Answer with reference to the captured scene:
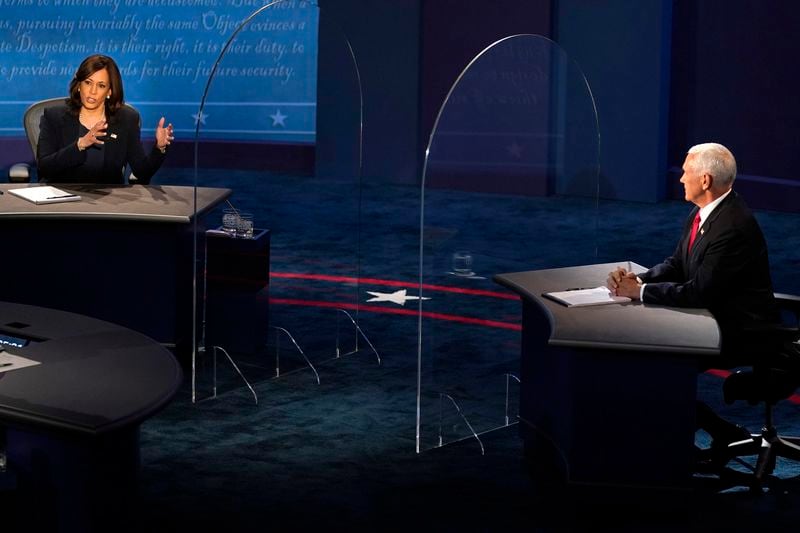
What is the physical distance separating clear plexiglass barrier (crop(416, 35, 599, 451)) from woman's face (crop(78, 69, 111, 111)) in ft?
6.47

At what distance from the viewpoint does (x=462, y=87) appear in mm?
4633

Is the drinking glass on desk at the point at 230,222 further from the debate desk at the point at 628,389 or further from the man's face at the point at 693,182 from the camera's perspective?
the man's face at the point at 693,182

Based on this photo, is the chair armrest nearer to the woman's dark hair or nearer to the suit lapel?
the suit lapel

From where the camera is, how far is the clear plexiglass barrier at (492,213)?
4727 millimetres

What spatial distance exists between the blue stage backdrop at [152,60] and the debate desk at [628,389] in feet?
24.9

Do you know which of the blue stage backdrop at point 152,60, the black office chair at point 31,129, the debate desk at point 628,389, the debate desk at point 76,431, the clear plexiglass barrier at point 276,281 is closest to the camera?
the debate desk at point 76,431

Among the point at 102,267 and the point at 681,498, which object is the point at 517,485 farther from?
the point at 102,267

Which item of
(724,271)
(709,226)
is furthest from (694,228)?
(724,271)

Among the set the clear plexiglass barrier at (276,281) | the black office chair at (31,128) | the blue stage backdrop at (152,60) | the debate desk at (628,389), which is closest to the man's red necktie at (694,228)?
the debate desk at (628,389)

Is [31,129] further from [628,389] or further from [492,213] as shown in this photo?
[628,389]

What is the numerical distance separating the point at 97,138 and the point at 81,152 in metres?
0.15

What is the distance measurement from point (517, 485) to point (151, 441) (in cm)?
139

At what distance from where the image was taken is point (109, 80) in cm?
603

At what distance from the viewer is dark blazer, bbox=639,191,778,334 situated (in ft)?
14.4
